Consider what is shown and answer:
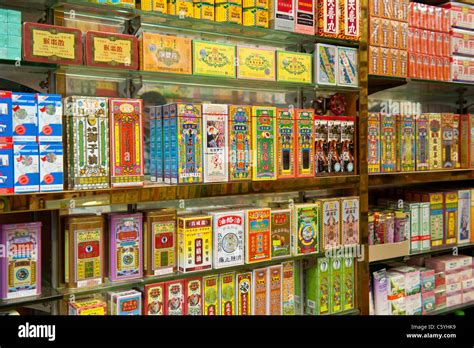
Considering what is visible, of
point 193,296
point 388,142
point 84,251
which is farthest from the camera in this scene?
point 388,142

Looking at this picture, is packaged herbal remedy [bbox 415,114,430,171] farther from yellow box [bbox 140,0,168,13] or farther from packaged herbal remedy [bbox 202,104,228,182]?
yellow box [bbox 140,0,168,13]

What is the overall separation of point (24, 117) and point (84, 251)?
2.03 feet

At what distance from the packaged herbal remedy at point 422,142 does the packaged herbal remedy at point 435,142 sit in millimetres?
30

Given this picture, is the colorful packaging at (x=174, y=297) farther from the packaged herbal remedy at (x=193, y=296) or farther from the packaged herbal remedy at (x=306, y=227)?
the packaged herbal remedy at (x=306, y=227)

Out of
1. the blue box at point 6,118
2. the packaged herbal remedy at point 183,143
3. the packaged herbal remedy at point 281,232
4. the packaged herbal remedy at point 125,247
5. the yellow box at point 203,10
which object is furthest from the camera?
the packaged herbal remedy at point 281,232

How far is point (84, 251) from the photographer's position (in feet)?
7.09

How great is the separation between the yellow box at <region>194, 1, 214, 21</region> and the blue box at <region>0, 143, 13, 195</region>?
1.08 metres

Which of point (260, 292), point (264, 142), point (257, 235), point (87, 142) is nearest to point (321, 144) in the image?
point (264, 142)

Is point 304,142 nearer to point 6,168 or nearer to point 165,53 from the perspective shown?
point 165,53

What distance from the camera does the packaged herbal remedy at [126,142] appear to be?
216cm

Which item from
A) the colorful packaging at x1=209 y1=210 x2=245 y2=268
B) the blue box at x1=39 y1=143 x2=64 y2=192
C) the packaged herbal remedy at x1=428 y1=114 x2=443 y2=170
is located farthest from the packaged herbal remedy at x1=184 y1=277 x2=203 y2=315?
the packaged herbal remedy at x1=428 y1=114 x2=443 y2=170

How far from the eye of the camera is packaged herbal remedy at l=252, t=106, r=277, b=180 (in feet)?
8.42

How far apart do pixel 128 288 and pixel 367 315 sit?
1456mm

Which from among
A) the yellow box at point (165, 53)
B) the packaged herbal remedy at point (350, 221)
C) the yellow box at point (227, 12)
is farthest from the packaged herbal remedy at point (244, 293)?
the yellow box at point (227, 12)
